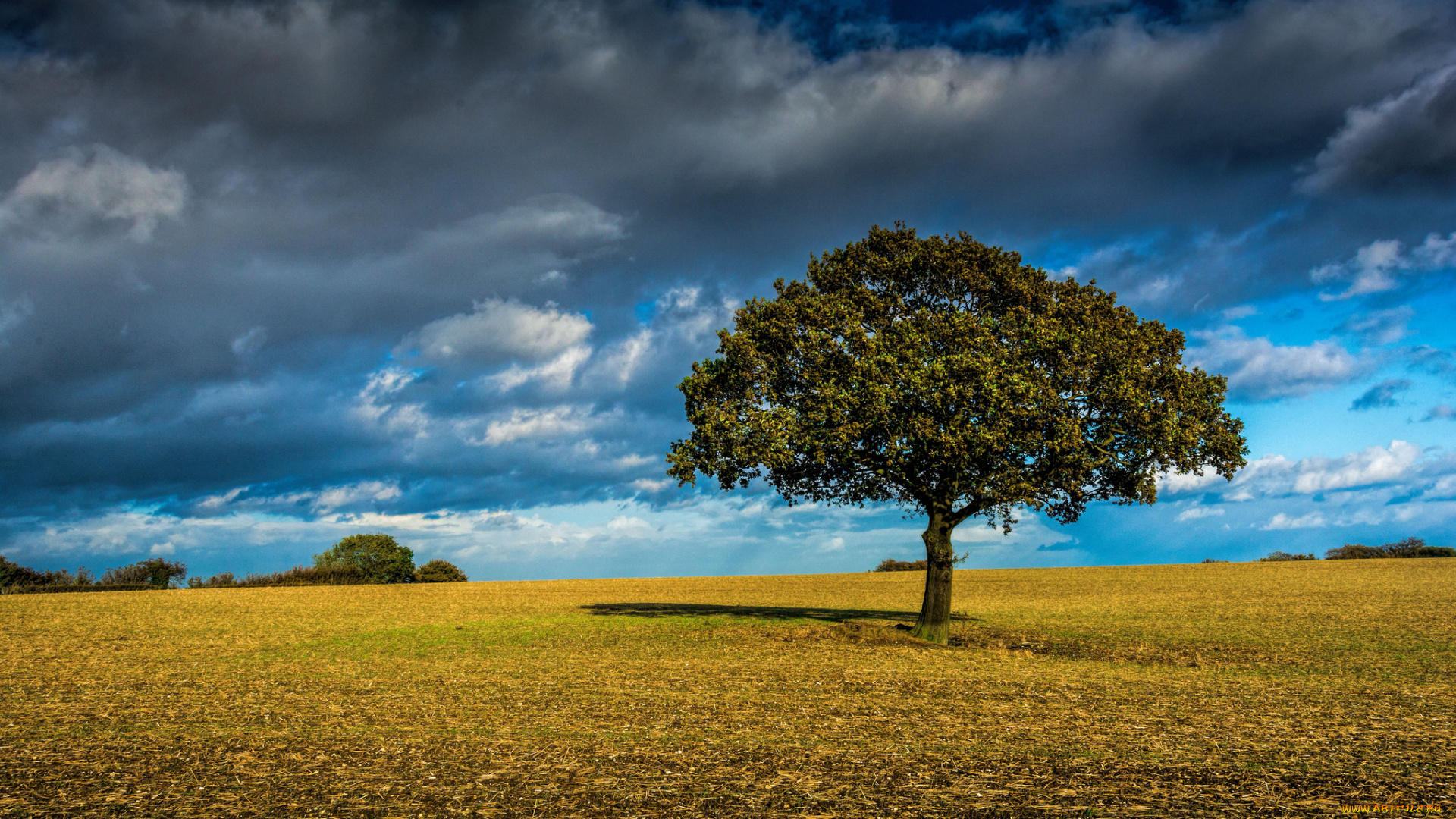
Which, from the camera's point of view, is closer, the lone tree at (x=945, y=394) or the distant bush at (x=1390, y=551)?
the lone tree at (x=945, y=394)

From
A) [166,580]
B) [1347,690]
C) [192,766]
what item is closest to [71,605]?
[166,580]

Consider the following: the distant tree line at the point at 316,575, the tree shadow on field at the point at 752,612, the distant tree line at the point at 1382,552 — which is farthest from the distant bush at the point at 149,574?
the distant tree line at the point at 1382,552

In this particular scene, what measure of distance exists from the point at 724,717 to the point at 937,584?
15.5 meters

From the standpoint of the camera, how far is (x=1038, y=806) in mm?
9008

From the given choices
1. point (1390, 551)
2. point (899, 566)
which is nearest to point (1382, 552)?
point (1390, 551)

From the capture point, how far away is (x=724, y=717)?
14.1m

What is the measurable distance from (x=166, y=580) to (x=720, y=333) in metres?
61.8

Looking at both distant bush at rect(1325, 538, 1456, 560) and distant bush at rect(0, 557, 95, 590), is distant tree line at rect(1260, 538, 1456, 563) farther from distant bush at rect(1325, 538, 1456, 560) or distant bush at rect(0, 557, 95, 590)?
distant bush at rect(0, 557, 95, 590)

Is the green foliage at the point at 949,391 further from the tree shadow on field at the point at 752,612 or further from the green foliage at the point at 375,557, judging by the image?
the green foliage at the point at 375,557

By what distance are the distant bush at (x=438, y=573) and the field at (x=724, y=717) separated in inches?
2106

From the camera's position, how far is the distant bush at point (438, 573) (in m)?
86.7

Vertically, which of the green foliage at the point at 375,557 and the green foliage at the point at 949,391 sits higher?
the green foliage at the point at 949,391

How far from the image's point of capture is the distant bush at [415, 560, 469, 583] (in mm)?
86688

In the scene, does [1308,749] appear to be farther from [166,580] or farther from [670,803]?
[166,580]
